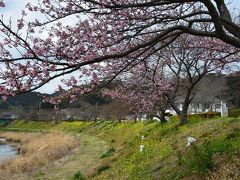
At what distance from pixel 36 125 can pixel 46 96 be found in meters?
95.0

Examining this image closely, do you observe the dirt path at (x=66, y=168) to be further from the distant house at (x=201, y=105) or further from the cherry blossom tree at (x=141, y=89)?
the distant house at (x=201, y=105)

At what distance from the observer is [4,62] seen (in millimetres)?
7953

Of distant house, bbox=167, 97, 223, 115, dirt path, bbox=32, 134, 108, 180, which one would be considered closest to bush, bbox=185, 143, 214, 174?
dirt path, bbox=32, 134, 108, 180

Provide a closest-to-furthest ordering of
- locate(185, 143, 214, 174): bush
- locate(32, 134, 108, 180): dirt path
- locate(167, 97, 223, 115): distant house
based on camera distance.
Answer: locate(185, 143, 214, 174): bush < locate(32, 134, 108, 180): dirt path < locate(167, 97, 223, 115): distant house

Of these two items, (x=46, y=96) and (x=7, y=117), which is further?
(x=7, y=117)

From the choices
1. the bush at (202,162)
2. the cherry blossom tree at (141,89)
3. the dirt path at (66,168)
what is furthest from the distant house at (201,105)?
the bush at (202,162)

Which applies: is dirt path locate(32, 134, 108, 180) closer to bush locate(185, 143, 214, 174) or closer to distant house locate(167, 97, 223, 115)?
bush locate(185, 143, 214, 174)

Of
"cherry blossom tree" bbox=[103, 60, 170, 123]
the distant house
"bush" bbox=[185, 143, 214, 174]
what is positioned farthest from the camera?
the distant house

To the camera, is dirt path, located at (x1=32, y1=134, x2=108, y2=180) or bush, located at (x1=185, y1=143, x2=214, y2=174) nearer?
bush, located at (x1=185, y1=143, x2=214, y2=174)

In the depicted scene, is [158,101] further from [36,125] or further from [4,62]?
[36,125]

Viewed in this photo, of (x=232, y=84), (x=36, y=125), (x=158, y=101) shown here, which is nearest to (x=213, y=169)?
(x=158, y=101)

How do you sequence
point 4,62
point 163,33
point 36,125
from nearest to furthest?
point 4,62 < point 163,33 < point 36,125

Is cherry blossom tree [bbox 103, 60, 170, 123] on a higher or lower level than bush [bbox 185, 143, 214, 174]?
higher

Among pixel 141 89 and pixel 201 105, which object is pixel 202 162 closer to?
pixel 141 89
